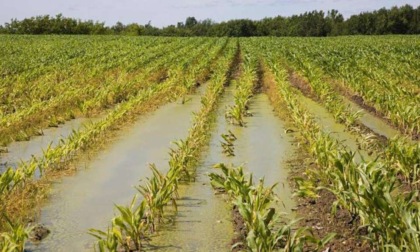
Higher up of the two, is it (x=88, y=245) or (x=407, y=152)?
(x=407, y=152)

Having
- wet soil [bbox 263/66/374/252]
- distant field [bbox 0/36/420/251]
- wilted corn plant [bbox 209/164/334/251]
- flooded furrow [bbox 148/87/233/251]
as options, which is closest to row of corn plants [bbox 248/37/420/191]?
distant field [bbox 0/36/420/251]

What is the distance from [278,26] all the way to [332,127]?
7568cm

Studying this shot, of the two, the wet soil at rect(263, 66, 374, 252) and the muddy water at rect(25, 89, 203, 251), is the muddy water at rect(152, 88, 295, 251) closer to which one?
the wet soil at rect(263, 66, 374, 252)

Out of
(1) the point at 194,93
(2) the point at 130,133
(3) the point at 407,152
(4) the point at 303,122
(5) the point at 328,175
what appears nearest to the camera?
(5) the point at 328,175

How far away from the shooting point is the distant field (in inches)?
164

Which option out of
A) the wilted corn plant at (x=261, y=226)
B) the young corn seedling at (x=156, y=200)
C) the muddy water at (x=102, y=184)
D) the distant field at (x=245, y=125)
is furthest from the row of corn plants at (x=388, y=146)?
the muddy water at (x=102, y=184)

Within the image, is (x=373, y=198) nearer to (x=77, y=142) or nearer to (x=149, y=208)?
(x=149, y=208)

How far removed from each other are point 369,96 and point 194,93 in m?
5.03

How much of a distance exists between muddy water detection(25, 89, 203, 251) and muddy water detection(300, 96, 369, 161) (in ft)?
9.12

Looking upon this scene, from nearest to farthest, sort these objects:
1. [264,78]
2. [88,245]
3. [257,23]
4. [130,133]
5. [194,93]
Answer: [88,245], [130,133], [194,93], [264,78], [257,23]

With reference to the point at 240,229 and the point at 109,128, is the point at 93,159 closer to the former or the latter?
the point at 109,128

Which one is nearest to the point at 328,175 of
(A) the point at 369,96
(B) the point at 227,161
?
(B) the point at 227,161

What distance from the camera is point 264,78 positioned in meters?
17.2

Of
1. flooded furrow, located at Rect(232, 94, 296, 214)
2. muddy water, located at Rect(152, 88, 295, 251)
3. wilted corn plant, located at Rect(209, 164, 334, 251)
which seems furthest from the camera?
flooded furrow, located at Rect(232, 94, 296, 214)
